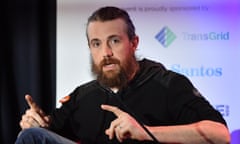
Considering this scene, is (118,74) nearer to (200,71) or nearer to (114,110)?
(114,110)

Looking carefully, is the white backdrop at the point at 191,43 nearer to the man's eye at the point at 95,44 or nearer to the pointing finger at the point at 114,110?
the man's eye at the point at 95,44

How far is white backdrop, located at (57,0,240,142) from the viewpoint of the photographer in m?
2.20

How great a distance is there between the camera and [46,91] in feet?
7.59

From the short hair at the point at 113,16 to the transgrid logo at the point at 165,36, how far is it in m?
0.15

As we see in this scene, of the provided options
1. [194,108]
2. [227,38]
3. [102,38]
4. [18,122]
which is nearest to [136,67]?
[102,38]

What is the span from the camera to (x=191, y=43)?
7.28ft

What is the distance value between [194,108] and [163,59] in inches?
17.4

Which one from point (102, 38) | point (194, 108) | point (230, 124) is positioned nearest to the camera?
point (194, 108)

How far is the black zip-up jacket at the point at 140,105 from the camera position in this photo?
1.88 metres

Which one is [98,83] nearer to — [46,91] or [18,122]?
[46,91]

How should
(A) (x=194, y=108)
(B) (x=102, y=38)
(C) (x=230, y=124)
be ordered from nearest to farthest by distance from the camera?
(A) (x=194, y=108)
(B) (x=102, y=38)
(C) (x=230, y=124)

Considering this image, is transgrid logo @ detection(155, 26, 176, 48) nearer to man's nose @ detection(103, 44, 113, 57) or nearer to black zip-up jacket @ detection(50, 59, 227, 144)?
black zip-up jacket @ detection(50, 59, 227, 144)

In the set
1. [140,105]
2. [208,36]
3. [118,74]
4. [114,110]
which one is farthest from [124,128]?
[208,36]

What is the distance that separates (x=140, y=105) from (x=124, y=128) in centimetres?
22
